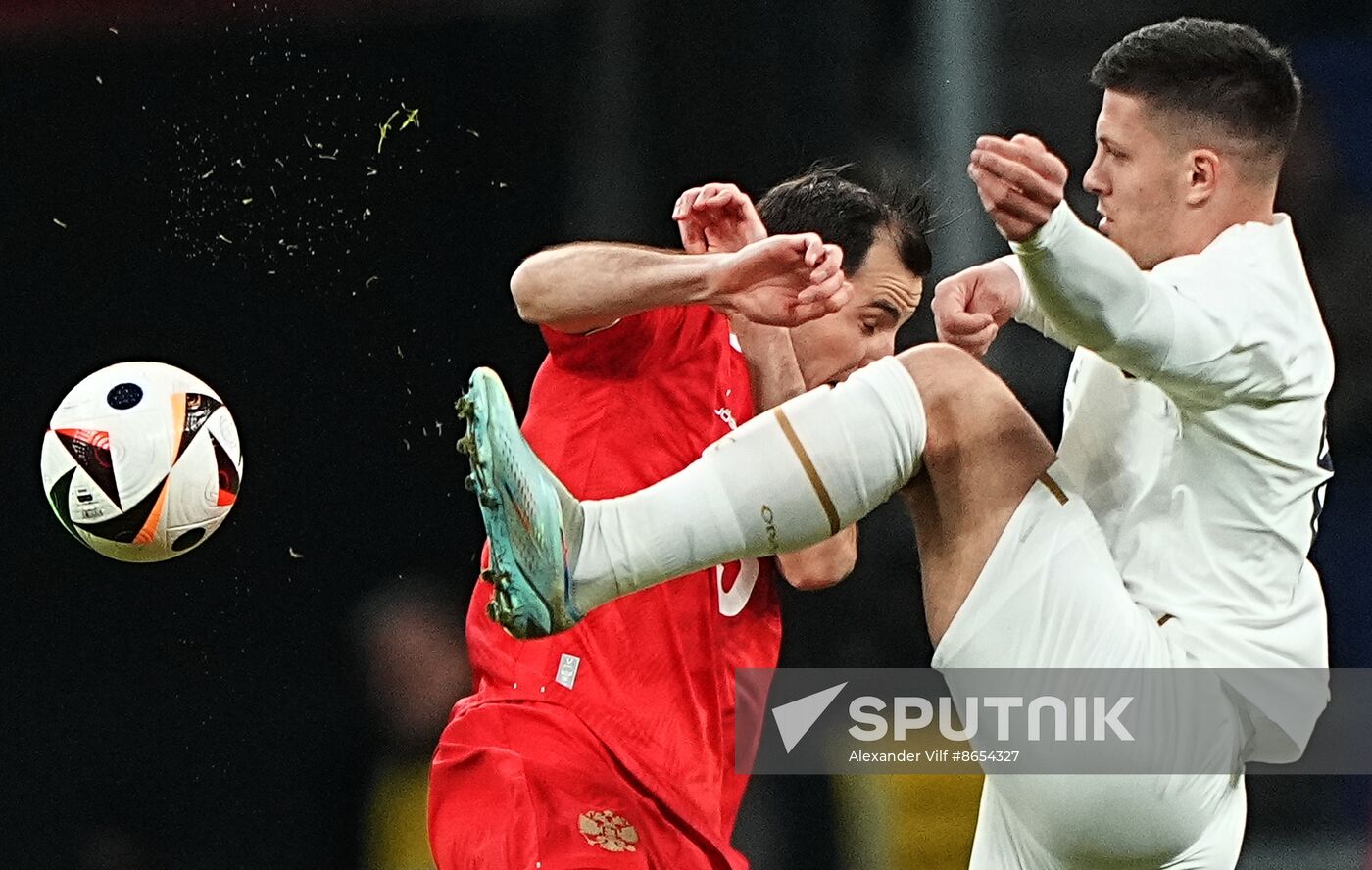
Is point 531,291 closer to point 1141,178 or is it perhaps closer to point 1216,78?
point 1141,178

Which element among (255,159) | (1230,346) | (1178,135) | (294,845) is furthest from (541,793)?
(255,159)

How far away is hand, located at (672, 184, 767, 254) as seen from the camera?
2605 millimetres

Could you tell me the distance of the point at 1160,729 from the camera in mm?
2307

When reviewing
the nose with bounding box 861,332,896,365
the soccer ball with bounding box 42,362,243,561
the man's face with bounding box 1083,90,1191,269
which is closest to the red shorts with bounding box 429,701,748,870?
the soccer ball with bounding box 42,362,243,561

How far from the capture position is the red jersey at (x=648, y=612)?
2.55 meters

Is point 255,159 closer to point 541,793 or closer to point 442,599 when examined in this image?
point 442,599

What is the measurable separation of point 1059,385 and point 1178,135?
88.8 inches

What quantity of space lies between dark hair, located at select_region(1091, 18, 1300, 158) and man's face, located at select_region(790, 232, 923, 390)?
1.68 feet

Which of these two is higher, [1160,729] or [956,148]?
[956,148]

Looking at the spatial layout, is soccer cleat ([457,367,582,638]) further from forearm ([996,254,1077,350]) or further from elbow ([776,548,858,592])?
forearm ([996,254,1077,350])

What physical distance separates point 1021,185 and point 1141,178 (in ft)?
1.45

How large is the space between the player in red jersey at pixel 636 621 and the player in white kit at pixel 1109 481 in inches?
9.8

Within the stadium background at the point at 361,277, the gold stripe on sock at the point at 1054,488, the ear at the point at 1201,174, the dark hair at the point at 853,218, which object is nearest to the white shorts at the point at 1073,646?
the gold stripe on sock at the point at 1054,488

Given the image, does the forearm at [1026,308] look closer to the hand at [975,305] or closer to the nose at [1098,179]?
the hand at [975,305]
